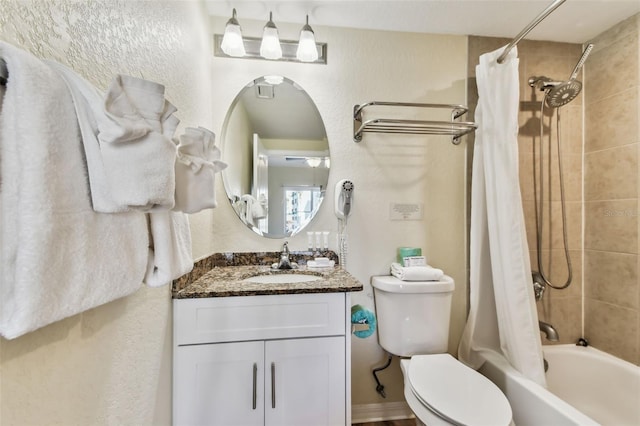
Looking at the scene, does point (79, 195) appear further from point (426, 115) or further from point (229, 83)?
point (426, 115)

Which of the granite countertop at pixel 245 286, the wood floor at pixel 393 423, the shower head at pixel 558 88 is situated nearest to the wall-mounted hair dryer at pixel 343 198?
the granite countertop at pixel 245 286

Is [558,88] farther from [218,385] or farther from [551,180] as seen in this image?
[218,385]

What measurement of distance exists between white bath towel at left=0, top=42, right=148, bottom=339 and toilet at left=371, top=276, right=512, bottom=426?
114 centimetres

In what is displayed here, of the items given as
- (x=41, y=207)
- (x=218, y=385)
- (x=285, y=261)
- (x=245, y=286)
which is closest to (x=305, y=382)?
(x=218, y=385)

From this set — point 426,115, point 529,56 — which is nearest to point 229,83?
point 426,115

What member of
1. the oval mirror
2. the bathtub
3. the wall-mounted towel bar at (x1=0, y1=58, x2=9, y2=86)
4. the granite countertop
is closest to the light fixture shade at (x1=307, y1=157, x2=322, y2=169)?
the oval mirror

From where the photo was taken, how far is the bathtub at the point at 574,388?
3.45ft

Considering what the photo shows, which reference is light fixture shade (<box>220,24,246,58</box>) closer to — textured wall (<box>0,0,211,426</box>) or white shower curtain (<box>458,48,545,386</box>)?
textured wall (<box>0,0,211,426</box>)

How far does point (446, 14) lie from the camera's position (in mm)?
1441

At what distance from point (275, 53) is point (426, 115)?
965 millimetres

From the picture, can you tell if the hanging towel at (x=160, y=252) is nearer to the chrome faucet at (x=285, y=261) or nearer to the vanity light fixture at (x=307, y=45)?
the chrome faucet at (x=285, y=261)

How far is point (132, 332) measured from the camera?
2.34ft

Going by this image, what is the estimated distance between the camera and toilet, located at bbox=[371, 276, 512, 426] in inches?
36.5

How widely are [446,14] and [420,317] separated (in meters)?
1.67
